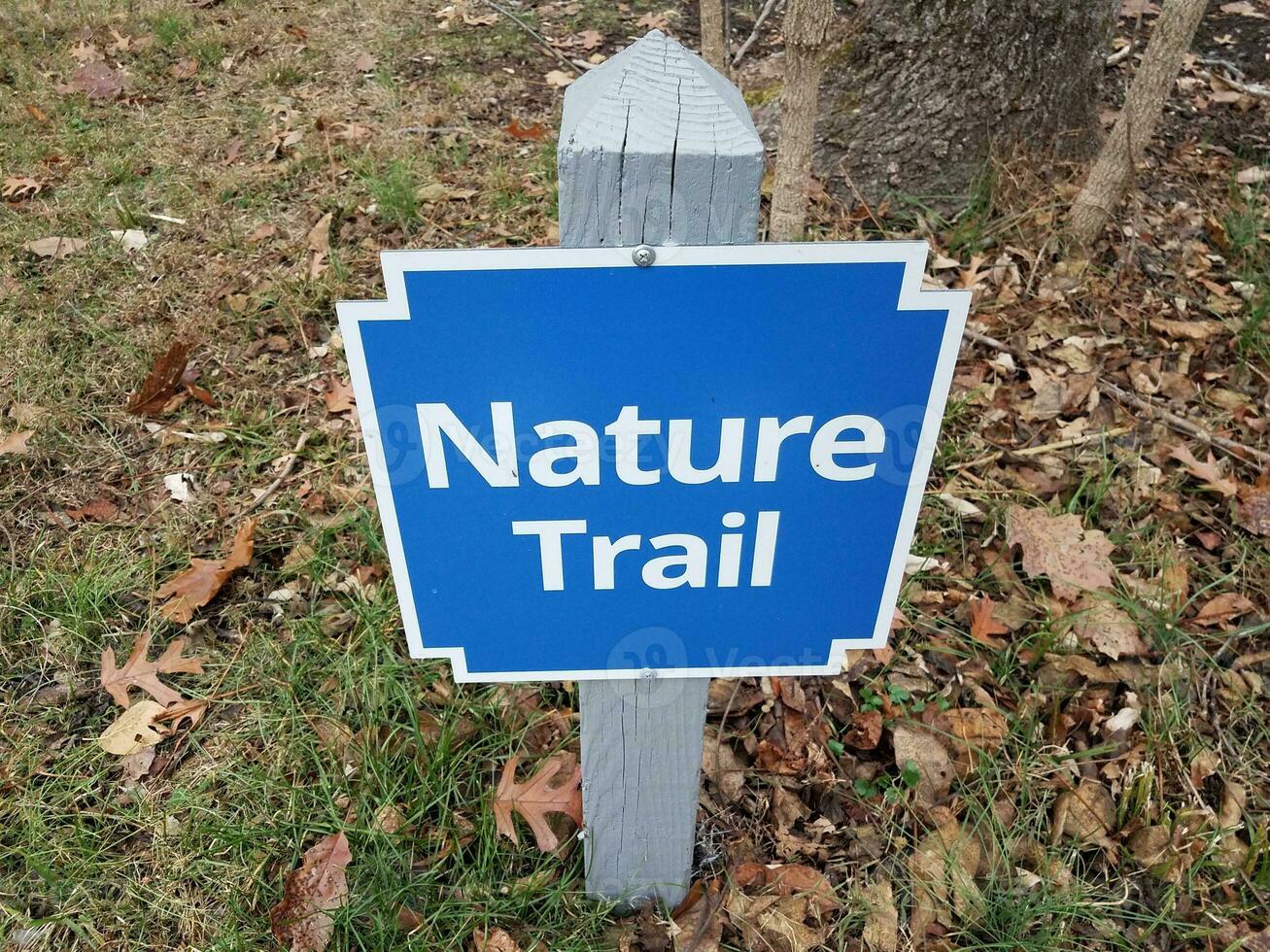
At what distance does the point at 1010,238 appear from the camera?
3.29 metres

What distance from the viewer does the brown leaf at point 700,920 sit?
1721 millimetres

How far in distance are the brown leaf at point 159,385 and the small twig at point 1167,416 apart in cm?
257

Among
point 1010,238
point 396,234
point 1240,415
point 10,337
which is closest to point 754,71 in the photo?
point 1010,238

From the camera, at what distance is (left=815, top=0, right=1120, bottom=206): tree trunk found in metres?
3.15

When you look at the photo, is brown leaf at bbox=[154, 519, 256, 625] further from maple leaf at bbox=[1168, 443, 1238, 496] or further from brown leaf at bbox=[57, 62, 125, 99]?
brown leaf at bbox=[57, 62, 125, 99]

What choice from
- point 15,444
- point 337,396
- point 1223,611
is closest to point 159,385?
point 15,444

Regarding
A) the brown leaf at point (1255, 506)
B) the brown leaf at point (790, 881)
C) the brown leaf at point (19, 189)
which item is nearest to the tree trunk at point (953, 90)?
the brown leaf at point (1255, 506)

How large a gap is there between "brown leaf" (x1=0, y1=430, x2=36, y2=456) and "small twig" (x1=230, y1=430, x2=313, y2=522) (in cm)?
76

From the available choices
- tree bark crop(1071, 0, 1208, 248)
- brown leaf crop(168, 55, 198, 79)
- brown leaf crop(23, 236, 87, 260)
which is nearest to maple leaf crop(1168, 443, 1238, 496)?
tree bark crop(1071, 0, 1208, 248)

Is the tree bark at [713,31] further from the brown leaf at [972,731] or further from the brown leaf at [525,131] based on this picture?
the brown leaf at [972,731]

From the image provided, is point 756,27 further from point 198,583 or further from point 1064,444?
point 198,583

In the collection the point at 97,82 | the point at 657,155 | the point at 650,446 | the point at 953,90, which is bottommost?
the point at 97,82

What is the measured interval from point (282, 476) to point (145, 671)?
2.31 feet

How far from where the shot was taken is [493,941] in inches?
66.2
